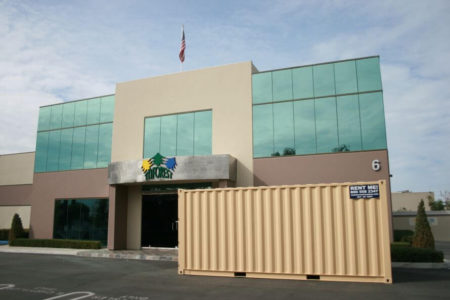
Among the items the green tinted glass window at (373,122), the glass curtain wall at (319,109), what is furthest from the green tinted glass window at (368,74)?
the green tinted glass window at (373,122)

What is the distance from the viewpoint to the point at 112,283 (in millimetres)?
10953

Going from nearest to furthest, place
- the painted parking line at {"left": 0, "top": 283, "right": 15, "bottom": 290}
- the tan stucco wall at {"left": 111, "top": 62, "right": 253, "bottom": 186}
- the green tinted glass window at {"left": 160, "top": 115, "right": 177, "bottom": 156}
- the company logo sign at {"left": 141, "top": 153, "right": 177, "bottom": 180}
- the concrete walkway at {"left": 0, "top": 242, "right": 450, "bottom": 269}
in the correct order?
the painted parking line at {"left": 0, "top": 283, "right": 15, "bottom": 290} < the concrete walkway at {"left": 0, "top": 242, "right": 450, "bottom": 269} < the company logo sign at {"left": 141, "top": 153, "right": 177, "bottom": 180} < the tan stucco wall at {"left": 111, "top": 62, "right": 253, "bottom": 186} < the green tinted glass window at {"left": 160, "top": 115, "right": 177, "bottom": 156}

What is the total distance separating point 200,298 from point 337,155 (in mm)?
11530

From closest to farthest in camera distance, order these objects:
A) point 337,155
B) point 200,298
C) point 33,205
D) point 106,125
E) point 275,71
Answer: point 200,298, point 337,155, point 275,71, point 106,125, point 33,205

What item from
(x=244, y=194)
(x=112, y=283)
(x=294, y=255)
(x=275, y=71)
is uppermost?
(x=275, y=71)

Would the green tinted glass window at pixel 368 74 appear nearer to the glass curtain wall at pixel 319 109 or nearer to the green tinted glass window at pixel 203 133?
the glass curtain wall at pixel 319 109

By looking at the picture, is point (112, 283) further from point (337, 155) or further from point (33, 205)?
point (33, 205)

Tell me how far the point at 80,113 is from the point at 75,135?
150 cm

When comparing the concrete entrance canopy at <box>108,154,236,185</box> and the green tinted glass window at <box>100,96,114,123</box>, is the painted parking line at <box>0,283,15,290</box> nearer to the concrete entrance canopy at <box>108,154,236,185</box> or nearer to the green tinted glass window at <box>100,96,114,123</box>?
the concrete entrance canopy at <box>108,154,236,185</box>

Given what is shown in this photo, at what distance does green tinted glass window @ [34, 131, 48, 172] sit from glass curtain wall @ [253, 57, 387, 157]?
1531cm

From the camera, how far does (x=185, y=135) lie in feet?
70.3

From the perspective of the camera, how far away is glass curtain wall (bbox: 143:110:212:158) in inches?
826

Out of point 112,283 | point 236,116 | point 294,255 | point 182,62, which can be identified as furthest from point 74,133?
point 294,255

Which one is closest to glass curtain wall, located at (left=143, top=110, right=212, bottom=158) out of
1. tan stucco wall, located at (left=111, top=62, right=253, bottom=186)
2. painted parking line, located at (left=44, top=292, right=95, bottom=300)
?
tan stucco wall, located at (left=111, top=62, right=253, bottom=186)
